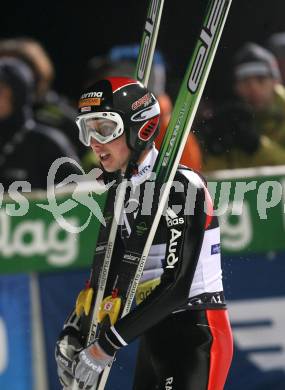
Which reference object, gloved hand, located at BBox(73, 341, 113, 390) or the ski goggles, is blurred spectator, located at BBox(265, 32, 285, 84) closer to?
the ski goggles

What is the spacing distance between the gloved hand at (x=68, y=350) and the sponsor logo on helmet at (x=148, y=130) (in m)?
0.94

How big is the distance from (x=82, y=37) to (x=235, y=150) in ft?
10.0

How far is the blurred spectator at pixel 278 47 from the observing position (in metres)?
9.11

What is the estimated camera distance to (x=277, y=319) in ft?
24.0

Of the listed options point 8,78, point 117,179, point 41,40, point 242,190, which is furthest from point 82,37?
point 117,179

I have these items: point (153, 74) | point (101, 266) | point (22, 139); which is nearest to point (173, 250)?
point (101, 266)

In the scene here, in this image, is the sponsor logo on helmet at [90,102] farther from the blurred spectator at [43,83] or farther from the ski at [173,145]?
the blurred spectator at [43,83]

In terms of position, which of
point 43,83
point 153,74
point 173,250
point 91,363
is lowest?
point 91,363

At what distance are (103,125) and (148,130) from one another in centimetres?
22

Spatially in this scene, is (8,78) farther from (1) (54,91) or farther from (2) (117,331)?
(2) (117,331)

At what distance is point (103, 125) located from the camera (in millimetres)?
5445

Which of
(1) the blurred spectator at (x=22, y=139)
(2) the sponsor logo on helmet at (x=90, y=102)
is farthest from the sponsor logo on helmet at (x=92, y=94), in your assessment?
(1) the blurred spectator at (x=22, y=139)

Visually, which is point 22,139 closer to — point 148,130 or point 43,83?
point 43,83

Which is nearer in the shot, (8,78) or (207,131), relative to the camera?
(207,131)
